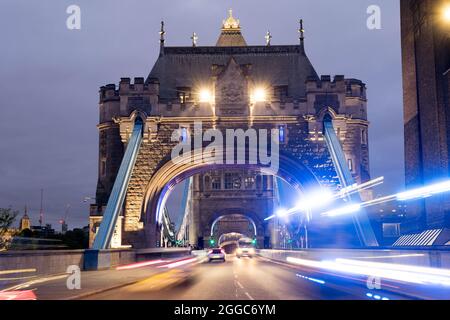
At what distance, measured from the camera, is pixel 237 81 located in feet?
142

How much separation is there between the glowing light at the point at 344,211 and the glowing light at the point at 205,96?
→ 11.7 meters

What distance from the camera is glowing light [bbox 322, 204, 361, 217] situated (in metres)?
37.0

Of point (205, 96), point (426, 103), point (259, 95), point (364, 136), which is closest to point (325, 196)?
point (364, 136)

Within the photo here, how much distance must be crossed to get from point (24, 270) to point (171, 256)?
30.6 metres

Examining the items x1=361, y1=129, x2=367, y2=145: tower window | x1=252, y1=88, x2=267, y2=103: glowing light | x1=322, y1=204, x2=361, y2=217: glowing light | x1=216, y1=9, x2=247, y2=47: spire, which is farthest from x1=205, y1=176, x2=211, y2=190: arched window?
x1=322, y1=204, x2=361, y2=217: glowing light

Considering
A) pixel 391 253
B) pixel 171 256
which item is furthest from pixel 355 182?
pixel 391 253

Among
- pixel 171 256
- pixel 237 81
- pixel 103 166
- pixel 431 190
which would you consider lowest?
pixel 171 256

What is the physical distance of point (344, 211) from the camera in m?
37.9

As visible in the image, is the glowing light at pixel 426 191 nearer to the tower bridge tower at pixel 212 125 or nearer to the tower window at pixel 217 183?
the tower bridge tower at pixel 212 125

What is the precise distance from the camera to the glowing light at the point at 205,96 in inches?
1700

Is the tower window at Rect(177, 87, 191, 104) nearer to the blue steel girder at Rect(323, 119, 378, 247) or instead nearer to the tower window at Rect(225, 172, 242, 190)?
the blue steel girder at Rect(323, 119, 378, 247)

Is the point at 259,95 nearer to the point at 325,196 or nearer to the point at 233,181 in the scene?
the point at 325,196
